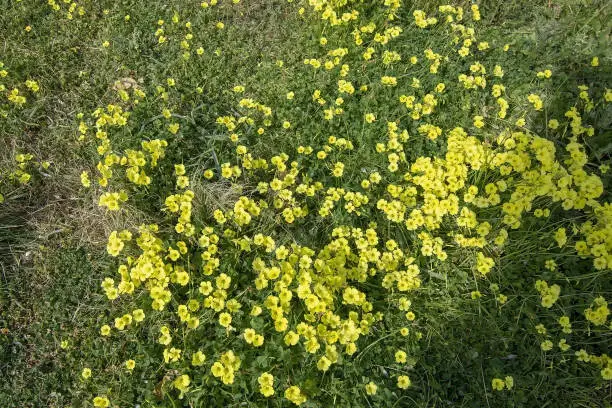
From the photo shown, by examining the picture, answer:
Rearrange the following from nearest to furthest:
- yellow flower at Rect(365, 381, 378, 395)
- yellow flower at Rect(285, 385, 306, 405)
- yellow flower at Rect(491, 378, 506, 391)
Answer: yellow flower at Rect(285, 385, 306, 405)
yellow flower at Rect(365, 381, 378, 395)
yellow flower at Rect(491, 378, 506, 391)

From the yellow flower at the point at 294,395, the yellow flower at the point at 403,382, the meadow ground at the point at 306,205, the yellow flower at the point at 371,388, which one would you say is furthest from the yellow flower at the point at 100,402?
the yellow flower at the point at 403,382

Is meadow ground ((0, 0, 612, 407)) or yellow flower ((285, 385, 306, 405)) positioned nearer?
yellow flower ((285, 385, 306, 405))

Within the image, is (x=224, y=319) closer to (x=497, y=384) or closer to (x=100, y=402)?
(x=100, y=402)

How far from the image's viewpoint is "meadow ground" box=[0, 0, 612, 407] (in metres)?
2.85

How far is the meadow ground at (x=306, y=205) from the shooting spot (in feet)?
9.34

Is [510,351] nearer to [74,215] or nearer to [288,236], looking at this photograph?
[288,236]

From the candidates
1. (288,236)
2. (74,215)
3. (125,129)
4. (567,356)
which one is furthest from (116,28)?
(567,356)

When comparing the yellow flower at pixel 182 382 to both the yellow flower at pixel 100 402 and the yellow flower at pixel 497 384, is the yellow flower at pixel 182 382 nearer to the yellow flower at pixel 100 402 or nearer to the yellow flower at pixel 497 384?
the yellow flower at pixel 100 402

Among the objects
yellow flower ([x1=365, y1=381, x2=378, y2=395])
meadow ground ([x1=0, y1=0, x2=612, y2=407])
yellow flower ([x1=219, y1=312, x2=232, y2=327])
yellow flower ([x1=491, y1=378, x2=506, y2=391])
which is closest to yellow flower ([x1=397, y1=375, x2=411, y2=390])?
meadow ground ([x1=0, y1=0, x2=612, y2=407])

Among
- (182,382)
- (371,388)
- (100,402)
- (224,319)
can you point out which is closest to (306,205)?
(224,319)

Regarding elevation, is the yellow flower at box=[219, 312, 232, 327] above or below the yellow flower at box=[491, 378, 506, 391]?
above

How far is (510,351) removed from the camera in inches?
119

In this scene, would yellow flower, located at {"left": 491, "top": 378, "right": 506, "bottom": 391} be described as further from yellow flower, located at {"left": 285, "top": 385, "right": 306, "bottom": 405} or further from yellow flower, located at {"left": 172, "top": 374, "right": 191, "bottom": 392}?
yellow flower, located at {"left": 172, "top": 374, "right": 191, "bottom": 392}

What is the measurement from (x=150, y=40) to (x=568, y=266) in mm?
4045
